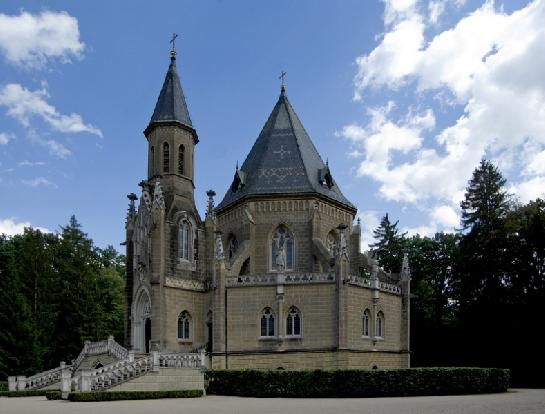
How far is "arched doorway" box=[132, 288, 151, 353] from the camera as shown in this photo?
4253cm

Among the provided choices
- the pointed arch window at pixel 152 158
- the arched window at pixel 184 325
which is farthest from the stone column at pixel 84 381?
the pointed arch window at pixel 152 158

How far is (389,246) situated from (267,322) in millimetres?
36147

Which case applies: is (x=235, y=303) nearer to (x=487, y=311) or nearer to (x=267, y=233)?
(x=267, y=233)

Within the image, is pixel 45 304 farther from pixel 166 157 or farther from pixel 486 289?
pixel 486 289

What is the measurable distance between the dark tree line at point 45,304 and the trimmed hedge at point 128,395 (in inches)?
854

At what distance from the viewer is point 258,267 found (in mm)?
44938

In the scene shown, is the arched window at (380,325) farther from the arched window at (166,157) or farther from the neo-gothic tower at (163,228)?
the arched window at (166,157)

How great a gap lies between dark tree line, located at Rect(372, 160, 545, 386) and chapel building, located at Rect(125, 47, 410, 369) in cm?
947

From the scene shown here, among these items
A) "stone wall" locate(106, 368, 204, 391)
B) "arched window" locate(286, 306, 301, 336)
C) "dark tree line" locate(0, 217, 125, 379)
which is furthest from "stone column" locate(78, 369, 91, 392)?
"dark tree line" locate(0, 217, 125, 379)

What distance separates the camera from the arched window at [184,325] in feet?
137

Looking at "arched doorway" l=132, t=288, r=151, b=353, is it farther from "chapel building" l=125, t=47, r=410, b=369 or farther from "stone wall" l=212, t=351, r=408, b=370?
"stone wall" l=212, t=351, r=408, b=370

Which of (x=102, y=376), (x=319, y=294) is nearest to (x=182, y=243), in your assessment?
(x=319, y=294)

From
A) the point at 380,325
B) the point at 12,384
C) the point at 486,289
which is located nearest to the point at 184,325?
the point at 12,384

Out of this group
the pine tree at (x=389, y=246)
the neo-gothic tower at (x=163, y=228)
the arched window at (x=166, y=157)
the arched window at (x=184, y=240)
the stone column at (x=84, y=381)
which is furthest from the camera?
the pine tree at (x=389, y=246)
